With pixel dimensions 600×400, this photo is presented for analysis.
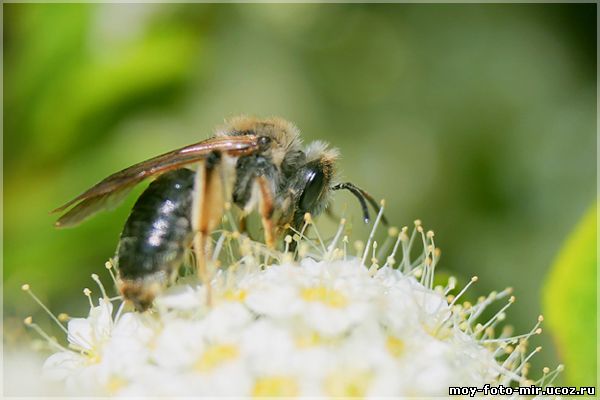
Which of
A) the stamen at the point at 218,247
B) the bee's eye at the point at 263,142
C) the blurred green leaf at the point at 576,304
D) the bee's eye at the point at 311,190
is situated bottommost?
the blurred green leaf at the point at 576,304

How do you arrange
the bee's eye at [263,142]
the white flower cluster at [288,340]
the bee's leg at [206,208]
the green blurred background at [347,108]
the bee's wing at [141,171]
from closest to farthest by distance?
the white flower cluster at [288,340] → the bee's leg at [206,208] → the bee's wing at [141,171] → the bee's eye at [263,142] → the green blurred background at [347,108]

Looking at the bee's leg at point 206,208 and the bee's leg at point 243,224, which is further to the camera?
the bee's leg at point 243,224

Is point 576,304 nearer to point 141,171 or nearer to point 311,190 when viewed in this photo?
point 311,190

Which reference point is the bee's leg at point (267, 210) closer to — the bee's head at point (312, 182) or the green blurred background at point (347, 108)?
the bee's head at point (312, 182)

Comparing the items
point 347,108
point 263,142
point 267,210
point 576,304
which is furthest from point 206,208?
point 347,108

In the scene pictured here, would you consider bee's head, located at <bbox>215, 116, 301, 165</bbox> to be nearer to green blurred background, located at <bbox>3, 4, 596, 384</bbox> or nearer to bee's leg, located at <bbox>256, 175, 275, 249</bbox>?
bee's leg, located at <bbox>256, 175, 275, 249</bbox>

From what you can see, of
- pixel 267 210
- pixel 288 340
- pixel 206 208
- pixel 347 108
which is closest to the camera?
pixel 288 340

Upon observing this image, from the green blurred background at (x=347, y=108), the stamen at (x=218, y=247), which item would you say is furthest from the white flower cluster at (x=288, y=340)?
the green blurred background at (x=347, y=108)
